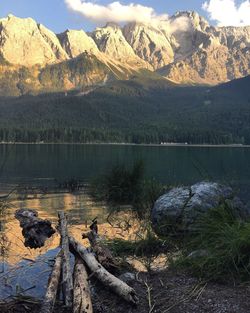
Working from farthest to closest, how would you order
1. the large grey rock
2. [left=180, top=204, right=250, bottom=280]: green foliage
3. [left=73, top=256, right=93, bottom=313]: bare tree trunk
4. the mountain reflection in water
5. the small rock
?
the large grey rock, the mountain reflection in water, the small rock, [left=180, top=204, right=250, bottom=280]: green foliage, [left=73, top=256, right=93, bottom=313]: bare tree trunk

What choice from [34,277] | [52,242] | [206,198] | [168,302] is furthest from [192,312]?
[52,242]

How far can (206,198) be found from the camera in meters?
18.0

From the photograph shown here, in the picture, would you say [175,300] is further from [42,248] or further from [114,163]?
[114,163]

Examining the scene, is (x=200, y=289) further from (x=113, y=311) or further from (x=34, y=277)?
(x=34, y=277)

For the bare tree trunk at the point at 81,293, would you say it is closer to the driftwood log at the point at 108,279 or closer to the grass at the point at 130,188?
the driftwood log at the point at 108,279

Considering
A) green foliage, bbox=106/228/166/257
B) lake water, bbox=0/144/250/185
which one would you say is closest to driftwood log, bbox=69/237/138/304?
green foliage, bbox=106/228/166/257

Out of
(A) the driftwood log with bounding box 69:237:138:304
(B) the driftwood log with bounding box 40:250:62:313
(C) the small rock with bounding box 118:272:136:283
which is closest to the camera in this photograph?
(B) the driftwood log with bounding box 40:250:62:313

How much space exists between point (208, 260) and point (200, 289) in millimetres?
1362

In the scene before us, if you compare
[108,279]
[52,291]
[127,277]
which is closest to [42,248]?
[127,277]

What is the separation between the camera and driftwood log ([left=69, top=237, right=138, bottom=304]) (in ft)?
33.7

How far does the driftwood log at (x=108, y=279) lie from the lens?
10.3m

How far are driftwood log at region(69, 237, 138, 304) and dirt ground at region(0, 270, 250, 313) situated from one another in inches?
7.4

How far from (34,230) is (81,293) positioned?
1135 centimetres

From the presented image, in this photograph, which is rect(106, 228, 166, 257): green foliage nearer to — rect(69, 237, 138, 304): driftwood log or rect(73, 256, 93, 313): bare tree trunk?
rect(69, 237, 138, 304): driftwood log
